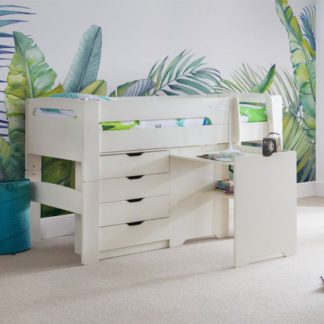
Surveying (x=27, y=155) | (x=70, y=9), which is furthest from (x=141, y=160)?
(x=70, y=9)

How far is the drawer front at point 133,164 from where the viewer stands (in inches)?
140

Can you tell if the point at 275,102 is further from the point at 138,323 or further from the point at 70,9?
the point at 138,323

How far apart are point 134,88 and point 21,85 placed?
0.75 meters

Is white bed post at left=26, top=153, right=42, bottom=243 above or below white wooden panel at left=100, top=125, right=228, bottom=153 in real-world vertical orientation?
below

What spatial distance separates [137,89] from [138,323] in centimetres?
204

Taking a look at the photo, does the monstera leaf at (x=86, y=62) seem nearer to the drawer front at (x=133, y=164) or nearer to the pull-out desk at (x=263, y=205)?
the drawer front at (x=133, y=164)

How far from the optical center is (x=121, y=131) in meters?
3.58

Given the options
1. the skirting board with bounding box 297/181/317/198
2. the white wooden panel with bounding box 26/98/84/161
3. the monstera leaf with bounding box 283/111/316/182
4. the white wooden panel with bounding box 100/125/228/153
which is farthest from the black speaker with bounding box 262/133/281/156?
the skirting board with bounding box 297/181/317/198

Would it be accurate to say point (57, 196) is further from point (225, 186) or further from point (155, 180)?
point (225, 186)

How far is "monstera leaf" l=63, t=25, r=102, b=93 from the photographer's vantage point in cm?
408

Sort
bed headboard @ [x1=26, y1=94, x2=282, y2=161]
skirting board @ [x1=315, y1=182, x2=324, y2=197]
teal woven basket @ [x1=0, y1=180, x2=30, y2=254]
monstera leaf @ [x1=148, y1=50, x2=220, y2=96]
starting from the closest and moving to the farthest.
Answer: bed headboard @ [x1=26, y1=94, x2=282, y2=161] → teal woven basket @ [x1=0, y1=180, x2=30, y2=254] → monstera leaf @ [x1=148, y1=50, x2=220, y2=96] → skirting board @ [x1=315, y1=182, x2=324, y2=197]

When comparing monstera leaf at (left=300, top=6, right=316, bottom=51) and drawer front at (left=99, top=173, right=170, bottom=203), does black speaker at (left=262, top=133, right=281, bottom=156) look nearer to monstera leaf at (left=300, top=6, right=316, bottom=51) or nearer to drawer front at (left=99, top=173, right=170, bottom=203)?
drawer front at (left=99, top=173, right=170, bottom=203)

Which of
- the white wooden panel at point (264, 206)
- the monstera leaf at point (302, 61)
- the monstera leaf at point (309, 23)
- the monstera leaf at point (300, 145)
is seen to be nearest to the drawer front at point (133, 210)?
the white wooden panel at point (264, 206)

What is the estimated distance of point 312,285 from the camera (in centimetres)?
309
